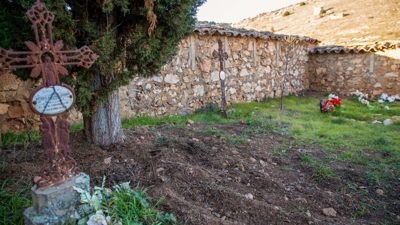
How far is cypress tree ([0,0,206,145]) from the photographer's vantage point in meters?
2.43

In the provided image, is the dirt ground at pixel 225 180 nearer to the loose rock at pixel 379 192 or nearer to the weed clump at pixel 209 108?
the loose rock at pixel 379 192

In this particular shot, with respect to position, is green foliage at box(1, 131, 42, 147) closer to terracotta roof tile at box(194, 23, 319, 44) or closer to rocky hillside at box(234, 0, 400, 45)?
terracotta roof tile at box(194, 23, 319, 44)

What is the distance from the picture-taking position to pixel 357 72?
32.4 ft

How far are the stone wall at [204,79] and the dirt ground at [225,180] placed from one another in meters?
2.15

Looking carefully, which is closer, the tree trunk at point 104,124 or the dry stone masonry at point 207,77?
the tree trunk at point 104,124

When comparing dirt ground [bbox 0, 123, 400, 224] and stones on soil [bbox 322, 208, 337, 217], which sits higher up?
dirt ground [bbox 0, 123, 400, 224]

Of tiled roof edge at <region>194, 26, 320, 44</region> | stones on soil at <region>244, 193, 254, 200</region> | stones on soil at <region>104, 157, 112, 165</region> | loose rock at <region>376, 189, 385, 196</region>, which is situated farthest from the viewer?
tiled roof edge at <region>194, 26, 320, 44</region>

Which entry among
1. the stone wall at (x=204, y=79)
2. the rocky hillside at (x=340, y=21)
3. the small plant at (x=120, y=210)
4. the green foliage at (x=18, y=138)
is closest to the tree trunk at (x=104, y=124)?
the green foliage at (x=18, y=138)

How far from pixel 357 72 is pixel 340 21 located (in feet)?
25.6

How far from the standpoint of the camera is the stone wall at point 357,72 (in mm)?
9117

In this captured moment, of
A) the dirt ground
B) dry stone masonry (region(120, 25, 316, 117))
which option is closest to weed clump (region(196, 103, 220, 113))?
dry stone masonry (region(120, 25, 316, 117))

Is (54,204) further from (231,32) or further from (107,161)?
(231,32)

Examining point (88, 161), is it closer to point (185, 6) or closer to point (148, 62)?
point (148, 62)

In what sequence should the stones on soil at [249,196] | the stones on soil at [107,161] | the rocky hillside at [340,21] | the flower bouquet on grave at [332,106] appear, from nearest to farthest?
the stones on soil at [249,196]
the stones on soil at [107,161]
the flower bouquet on grave at [332,106]
the rocky hillside at [340,21]
